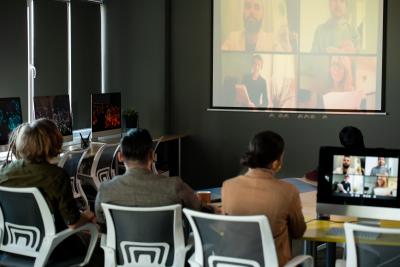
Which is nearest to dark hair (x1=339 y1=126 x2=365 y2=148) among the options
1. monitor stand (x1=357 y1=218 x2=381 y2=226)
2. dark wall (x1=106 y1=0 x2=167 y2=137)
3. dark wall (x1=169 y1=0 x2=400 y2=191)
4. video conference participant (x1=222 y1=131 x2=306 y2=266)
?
monitor stand (x1=357 y1=218 x2=381 y2=226)

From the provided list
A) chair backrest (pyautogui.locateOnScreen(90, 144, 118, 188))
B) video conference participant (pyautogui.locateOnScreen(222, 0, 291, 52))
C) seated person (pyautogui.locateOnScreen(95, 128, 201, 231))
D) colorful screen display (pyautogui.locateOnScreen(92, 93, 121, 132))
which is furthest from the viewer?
video conference participant (pyautogui.locateOnScreen(222, 0, 291, 52))

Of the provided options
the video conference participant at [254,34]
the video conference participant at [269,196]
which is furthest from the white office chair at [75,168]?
the video conference participant at [254,34]

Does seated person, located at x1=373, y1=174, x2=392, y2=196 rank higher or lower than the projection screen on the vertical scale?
lower


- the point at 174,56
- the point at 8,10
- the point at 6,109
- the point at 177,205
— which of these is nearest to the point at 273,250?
A: the point at 177,205

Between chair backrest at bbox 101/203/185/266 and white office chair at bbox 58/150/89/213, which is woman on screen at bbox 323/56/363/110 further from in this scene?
chair backrest at bbox 101/203/185/266

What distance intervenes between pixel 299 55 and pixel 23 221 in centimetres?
440

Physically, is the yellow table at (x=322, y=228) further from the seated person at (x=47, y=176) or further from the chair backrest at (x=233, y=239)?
the seated person at (x=47, y=176)

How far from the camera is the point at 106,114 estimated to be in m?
6.82

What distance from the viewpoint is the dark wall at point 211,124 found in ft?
22.8

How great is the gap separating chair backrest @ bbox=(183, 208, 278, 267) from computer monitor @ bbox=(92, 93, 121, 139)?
3.89 m

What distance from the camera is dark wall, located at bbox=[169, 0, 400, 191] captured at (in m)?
6.95

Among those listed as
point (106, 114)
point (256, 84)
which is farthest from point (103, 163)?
point (256, 84)

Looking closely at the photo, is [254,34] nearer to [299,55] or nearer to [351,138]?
[299,55]

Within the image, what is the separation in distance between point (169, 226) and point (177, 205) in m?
0.14
